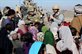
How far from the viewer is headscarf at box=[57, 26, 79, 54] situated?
8.04m

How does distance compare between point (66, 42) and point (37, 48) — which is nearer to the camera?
point (66, 42)

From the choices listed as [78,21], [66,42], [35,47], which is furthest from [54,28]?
[66,42]

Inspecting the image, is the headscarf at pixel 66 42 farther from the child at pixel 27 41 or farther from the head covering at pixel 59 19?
the head covering at pixel 59 19

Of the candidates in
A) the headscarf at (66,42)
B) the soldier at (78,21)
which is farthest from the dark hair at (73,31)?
the headscarf at (66,42)

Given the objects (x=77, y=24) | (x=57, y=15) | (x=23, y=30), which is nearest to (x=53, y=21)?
(x=57, y=15)

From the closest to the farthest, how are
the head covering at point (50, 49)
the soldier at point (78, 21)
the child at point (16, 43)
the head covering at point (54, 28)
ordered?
1. the head covering at point (50, 49)
2. the soldier at point (78, 21)
3. the child at point (16, 43)
4. the head covering at point (54, 28)

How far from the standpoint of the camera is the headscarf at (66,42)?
8.04 m

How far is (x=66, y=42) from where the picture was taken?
320 inches

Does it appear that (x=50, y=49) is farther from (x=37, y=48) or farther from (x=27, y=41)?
(x=27, y=41)

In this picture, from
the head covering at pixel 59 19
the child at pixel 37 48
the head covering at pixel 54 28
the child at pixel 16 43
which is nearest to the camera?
the child at pixel 37 48

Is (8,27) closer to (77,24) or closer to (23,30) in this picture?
(23,30)

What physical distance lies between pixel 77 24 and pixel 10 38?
1.90m

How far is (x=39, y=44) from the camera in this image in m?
8.71

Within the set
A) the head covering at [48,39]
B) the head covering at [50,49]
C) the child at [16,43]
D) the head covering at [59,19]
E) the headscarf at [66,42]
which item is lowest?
the child at [16,43]
